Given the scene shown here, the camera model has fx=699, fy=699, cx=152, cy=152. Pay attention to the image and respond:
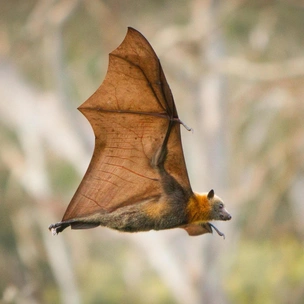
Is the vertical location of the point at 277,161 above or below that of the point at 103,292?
above

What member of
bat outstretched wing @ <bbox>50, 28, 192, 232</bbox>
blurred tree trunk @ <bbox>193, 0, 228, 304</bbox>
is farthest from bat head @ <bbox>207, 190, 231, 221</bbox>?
blurred tree trunk @ <bbox>193, 0, 228, 304</bbox>

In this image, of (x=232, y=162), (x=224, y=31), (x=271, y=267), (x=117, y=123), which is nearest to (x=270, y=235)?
(x=271, y=267)

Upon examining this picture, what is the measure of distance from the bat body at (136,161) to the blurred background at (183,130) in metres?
6.64

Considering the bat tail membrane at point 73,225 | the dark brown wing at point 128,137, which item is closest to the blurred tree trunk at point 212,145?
the dark brown wing at point 128,137

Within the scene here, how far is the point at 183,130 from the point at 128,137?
9.04 meters

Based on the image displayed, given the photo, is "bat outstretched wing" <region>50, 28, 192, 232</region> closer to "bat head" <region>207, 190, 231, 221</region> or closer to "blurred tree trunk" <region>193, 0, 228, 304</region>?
"bat head" <region>207, 190, 231, 221</region>

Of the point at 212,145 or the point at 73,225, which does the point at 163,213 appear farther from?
the point at 212,145

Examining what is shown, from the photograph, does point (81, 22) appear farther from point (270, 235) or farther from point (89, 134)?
point (270, 235)

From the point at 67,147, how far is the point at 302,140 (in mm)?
3481

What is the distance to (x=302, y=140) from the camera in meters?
10.4

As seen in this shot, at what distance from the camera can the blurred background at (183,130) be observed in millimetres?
9688

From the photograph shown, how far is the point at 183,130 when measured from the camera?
10.9 meters

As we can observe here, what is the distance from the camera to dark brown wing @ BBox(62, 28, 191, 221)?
1.72m

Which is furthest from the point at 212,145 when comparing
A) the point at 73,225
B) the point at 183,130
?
the point at 73,225
